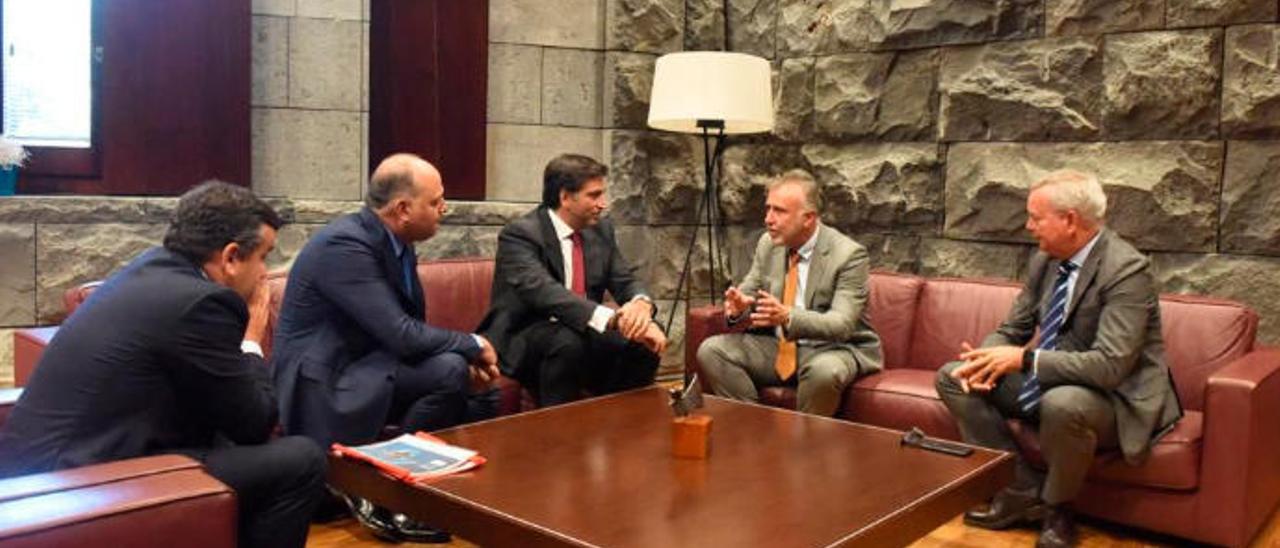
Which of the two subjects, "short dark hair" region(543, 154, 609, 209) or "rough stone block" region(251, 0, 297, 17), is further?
"rough stone block" region(251, 0, 297, 17)

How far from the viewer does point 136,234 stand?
13.2ft

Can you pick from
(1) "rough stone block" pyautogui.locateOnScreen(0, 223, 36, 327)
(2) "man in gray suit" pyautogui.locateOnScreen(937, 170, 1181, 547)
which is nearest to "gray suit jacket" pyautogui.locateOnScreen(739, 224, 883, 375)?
(2) "man in gray suit" pyautogui.locateOnScreen(937, 170, 1181, 547)

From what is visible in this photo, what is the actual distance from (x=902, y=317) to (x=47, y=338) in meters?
2.73

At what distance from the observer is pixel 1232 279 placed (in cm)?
371

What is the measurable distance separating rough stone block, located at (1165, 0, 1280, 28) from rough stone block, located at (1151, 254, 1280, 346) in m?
0.81

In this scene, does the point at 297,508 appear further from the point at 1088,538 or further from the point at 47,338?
the point at 1088,538

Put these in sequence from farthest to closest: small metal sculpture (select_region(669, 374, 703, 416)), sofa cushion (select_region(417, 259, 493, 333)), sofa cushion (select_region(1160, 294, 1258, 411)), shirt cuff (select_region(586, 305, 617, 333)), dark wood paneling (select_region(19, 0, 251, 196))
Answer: dark wood paneling (select_region(19, 0, 251, 196)) < sofa cushion (select_region(417, 259, 493, 333)) < shirt cuff (select_region(586, 305, 617, 333)) < sofa cushion (select_region(1160, 294, 1258, 411)) < small metal sculpture (select_region(669, 374, 703, 416))

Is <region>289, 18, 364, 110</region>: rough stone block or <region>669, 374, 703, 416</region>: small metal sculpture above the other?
<region>289, 18, 364, 110</region>: rough stone block

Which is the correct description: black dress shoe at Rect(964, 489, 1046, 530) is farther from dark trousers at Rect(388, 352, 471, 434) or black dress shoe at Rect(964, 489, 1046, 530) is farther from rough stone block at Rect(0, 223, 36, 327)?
rough stone block at Rect(0, 223, 36, 327)

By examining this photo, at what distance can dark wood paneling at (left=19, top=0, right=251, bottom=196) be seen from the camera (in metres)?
4.05

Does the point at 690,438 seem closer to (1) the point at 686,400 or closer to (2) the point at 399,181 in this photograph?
(1) the point at 686,400

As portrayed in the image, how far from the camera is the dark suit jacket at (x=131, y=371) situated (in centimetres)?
191

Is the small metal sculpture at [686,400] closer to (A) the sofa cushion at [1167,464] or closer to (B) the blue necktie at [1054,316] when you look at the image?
(B) the blue necktie at [1054,316]

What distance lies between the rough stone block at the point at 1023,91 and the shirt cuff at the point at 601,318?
179 cm
